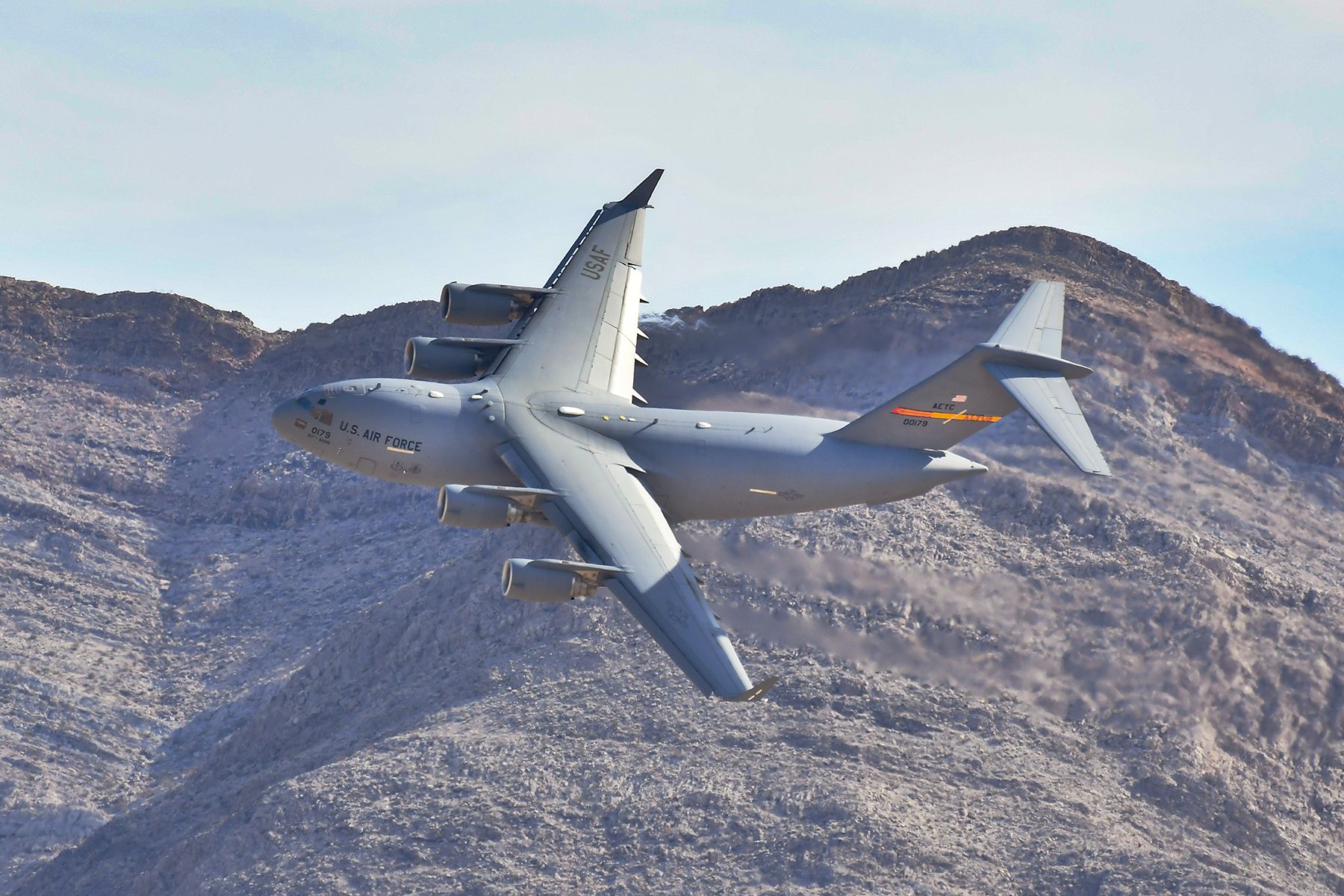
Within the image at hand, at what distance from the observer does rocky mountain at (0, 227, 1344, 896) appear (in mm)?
48812

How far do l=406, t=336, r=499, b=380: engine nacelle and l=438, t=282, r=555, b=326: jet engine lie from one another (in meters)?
1.09

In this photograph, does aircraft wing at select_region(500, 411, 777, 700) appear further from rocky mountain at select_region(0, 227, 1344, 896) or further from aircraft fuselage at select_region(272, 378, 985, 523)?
rocky mountain at select_region(0, 227, 1344, 896)

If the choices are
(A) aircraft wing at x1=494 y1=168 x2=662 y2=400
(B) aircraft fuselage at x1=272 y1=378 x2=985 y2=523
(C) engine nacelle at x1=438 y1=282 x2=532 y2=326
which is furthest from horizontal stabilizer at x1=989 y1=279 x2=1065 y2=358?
(C) engine nacelle at x1=438 y1=282 x2=532 y2=326

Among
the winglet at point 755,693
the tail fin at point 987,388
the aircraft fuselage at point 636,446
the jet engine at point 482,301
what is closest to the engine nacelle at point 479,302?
the jet engine at point 482,301

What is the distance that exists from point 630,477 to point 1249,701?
25.0 meters

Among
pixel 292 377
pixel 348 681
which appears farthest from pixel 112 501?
pixel 348 681

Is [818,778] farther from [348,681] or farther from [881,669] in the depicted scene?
[348,681]

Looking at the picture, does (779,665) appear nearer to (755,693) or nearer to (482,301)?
(482,301)

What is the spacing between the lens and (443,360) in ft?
138

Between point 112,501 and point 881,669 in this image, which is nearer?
point 881,669

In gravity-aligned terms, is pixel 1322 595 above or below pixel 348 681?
above

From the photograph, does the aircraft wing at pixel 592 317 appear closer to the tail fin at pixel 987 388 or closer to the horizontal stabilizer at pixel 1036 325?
the tail fin at pixel 987 388

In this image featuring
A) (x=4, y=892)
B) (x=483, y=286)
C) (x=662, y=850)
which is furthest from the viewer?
(x=4, y=892)

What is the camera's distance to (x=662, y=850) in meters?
48.1
